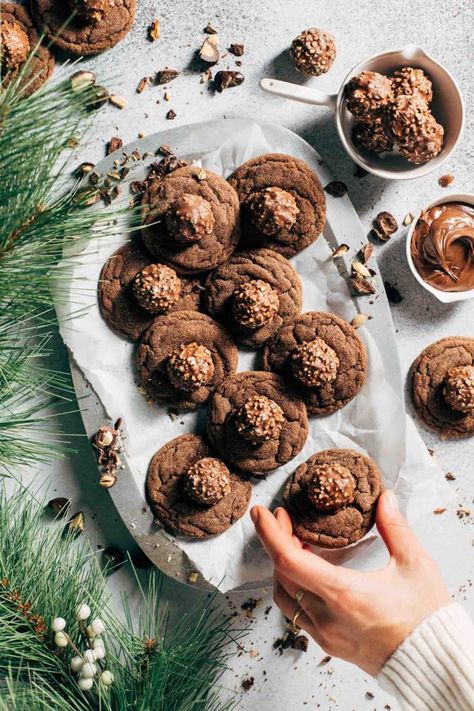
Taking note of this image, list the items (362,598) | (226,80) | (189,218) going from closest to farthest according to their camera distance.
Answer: (362,598), (189,218), (226,80)

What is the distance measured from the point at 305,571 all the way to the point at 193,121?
4.32 ft

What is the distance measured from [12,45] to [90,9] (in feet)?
0.78

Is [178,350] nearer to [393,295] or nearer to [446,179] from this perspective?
[393,295]

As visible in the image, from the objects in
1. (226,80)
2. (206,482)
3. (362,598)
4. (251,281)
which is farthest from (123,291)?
(362,598)

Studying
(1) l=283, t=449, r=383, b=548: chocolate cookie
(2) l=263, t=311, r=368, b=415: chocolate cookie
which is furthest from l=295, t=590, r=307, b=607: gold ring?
(2) l=263, t=311, r=368, b=415: chocolate cookie

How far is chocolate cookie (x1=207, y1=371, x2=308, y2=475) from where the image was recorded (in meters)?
2.01

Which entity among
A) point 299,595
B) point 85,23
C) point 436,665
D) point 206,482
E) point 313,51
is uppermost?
point 85,23

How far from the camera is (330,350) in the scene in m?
1.99

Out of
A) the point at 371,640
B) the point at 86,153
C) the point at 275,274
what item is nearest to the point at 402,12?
the point at 275,274

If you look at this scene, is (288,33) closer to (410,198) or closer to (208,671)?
(410,198)

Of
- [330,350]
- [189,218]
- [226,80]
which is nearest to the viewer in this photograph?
[189,218]

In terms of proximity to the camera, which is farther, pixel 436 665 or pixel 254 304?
pixel 254 304

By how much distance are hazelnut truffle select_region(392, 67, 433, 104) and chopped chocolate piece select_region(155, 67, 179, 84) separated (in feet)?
2.09

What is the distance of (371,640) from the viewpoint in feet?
5.57
